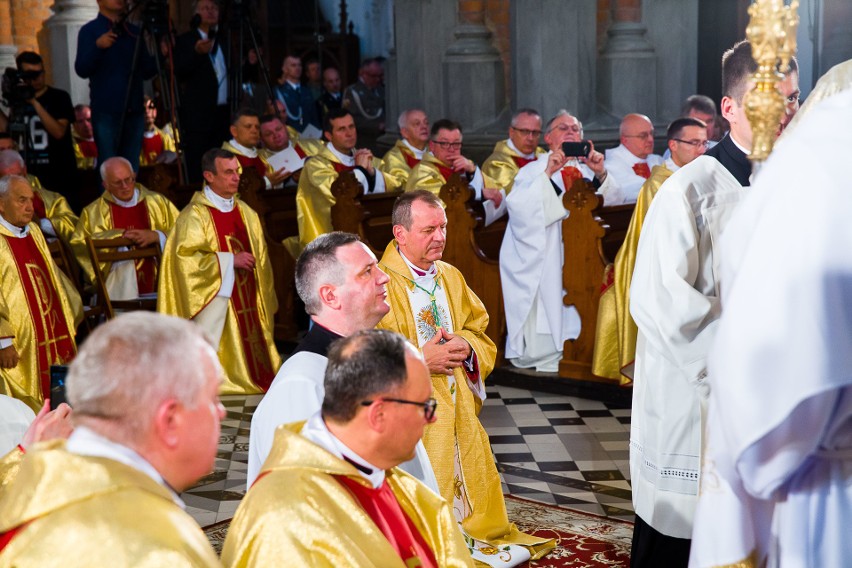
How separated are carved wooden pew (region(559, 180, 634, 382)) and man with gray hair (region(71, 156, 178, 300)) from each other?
2.84 m

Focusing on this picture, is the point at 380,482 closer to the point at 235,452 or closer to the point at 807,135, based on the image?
the point at 807,135

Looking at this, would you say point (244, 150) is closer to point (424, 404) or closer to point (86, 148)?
point (86, 148)

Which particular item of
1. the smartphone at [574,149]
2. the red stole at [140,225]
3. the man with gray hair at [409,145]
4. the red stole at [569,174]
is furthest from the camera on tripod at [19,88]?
the smartphone at [574,149]

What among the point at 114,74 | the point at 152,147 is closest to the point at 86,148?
the point at 152,147

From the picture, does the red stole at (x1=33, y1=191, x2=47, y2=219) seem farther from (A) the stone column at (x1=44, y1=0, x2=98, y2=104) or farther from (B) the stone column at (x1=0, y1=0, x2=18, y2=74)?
(B) the stone column at (x1=0, y1=0, x2=18, y2=74)

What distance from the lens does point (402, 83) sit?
12172 millimetres

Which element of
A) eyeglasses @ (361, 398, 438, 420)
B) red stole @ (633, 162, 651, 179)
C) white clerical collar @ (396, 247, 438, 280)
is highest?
eyeglasses @ (361, 398, 438, 420)

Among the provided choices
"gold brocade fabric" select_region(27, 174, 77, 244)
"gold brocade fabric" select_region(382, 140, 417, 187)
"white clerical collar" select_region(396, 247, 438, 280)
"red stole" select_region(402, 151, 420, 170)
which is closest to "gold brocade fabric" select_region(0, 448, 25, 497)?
"white clerical collar" select_region(396, 247, 438, 280)

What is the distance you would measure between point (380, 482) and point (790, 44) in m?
1.24

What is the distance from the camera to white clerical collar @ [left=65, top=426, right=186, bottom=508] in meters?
1.81

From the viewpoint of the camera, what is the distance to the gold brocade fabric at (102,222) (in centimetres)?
805

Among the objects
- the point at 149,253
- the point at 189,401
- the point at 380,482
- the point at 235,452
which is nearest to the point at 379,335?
the point at 380,482

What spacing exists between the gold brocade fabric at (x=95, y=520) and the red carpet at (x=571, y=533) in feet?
9.75

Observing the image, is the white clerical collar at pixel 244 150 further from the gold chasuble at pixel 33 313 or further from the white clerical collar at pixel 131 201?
the gold chasuble at pixel 33 313
